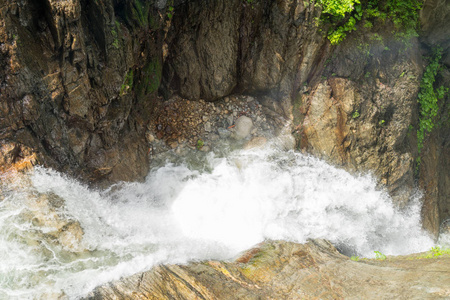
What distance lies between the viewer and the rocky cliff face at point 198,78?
4.26 metres

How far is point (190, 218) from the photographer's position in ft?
19.0

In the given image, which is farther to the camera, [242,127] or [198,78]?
[242,127]

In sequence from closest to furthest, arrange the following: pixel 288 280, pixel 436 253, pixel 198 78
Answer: pixel 288 280, pixel 436 253, pixel 198 78

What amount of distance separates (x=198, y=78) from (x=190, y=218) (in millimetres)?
3117

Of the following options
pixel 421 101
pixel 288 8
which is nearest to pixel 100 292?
pixel 288 8

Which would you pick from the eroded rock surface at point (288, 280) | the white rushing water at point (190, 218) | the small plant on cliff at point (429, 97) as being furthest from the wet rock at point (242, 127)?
the small plant on cliff at point (429, 97)

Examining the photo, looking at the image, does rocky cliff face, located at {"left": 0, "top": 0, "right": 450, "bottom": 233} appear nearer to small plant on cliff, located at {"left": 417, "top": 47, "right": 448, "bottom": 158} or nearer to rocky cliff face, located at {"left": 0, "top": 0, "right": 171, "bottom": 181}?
rocky cliff face, located at {"left": 0, "top": 0, "right": 171, "bottom": 181}

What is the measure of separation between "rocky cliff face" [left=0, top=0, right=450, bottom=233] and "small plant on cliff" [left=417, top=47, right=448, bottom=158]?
244 millimetres

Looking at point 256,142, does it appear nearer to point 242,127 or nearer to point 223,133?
point 242,127

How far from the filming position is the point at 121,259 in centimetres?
434

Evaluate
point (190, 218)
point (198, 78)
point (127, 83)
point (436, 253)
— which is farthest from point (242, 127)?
point (436, 253)

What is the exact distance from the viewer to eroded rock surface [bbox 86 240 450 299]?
12.2 feet

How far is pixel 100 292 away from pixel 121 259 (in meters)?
0.64

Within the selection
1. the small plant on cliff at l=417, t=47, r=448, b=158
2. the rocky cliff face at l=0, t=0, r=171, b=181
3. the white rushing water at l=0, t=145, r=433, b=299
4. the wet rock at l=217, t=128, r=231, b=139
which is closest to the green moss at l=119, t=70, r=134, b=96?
the rocky cliff face at l=0, t=0, r=171, b=181
